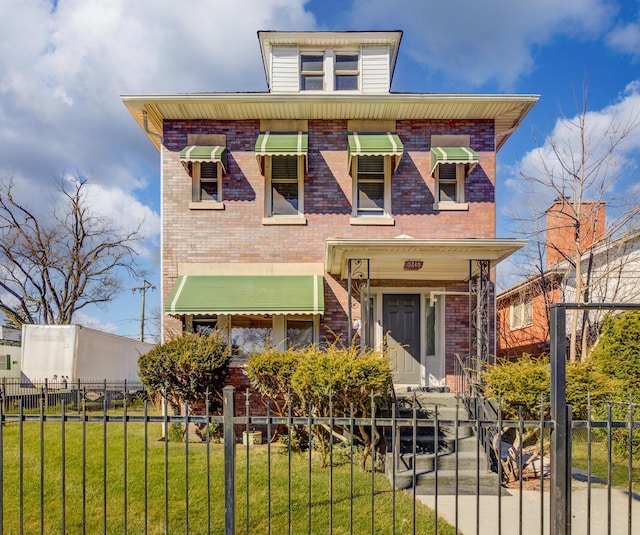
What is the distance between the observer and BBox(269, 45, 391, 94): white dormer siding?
11953 mm

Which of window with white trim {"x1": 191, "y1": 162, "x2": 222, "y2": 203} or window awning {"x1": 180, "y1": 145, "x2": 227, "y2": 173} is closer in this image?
window awning {"x1": 180, "y1": 145, "x2": 227, "y2": 173}

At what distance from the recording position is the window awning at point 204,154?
1053 cm

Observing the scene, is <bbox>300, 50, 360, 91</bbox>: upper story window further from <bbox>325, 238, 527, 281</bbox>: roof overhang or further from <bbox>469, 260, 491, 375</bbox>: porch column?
<bbox>469, 260, 491, 375</bbox>: porch column

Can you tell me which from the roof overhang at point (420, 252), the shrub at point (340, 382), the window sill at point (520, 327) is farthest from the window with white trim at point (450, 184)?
the window sill at point (520, 327)

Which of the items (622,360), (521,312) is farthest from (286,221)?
(521,312)

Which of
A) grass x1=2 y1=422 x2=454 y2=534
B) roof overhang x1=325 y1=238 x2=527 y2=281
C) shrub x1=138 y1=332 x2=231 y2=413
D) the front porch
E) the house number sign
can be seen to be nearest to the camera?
grass x1=2 y1=422 x2=454 y2=534

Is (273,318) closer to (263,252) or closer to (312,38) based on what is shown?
(263,252)

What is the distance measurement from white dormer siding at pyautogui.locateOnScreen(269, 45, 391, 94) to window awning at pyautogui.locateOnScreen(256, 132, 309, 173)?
1.66 metres

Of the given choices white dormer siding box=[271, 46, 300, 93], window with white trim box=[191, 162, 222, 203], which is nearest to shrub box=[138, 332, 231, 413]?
window with white trim box=[191, 162, 222, 203]

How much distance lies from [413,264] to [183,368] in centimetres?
517

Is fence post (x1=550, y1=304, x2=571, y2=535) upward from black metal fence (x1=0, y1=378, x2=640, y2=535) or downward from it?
upward

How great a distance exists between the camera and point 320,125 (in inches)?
446

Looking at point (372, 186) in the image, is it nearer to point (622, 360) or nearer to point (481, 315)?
point (481, 315)

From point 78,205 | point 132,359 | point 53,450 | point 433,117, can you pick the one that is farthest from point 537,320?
point 78,205
